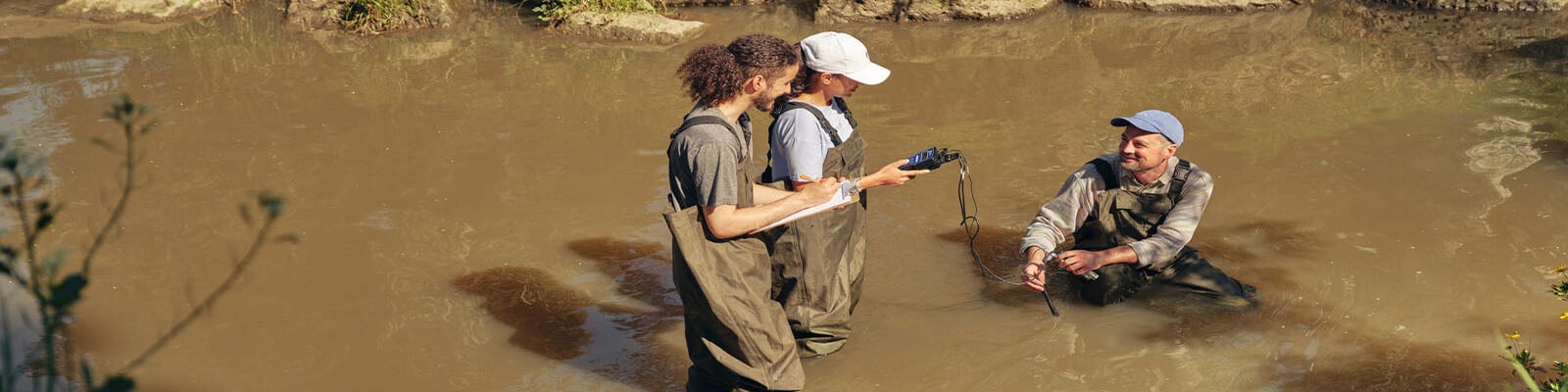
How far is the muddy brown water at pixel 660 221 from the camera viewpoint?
17.4 ft

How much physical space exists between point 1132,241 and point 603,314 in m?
2.42

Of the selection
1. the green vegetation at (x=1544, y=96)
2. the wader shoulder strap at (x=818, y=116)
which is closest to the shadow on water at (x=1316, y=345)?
the wader shoulder strap at (x=818, y=116)

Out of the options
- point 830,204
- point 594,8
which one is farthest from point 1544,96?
point 594,8

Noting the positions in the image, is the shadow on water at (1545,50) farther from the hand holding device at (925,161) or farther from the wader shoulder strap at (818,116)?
the wader shoulder strap at (818,116)

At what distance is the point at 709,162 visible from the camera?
3.91 metres

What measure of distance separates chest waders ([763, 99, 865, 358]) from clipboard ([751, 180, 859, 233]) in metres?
0.24

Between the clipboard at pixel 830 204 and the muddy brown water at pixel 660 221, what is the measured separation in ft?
3.49

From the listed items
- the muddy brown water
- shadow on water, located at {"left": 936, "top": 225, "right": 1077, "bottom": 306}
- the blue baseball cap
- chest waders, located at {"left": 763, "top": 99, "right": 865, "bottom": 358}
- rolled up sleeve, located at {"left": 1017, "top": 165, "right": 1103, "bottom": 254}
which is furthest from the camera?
shadow on water, located at {"left": 936, "top": 225, "right": 1077, "bottom": 306}

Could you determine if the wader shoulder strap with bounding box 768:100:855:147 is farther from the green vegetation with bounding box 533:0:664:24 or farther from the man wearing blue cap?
the green vegetation with bounding box 533:0:664:24

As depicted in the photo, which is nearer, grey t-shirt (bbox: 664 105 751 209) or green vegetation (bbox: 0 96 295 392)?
green vegetation (bbox: 0 96 295 392)

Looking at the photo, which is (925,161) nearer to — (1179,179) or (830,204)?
(830,204)

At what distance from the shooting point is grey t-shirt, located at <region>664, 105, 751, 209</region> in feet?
12.8

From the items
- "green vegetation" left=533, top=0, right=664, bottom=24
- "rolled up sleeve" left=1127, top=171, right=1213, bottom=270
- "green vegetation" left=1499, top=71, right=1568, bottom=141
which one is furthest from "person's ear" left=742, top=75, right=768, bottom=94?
"green vegetation" left=533, top=0, right=664, bottom=24

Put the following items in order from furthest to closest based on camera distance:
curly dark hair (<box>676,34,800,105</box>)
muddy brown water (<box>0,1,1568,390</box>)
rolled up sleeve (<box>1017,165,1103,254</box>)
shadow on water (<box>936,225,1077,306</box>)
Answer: shadow on water (<box>936,225,1077,306</box>) → muddy brown water (<box>0,1,1568,390</box>) → rolled up sleeve (<box>1017,165,1103,254</box>) → curly dark hair (<box>676,34,800,105</box>)
